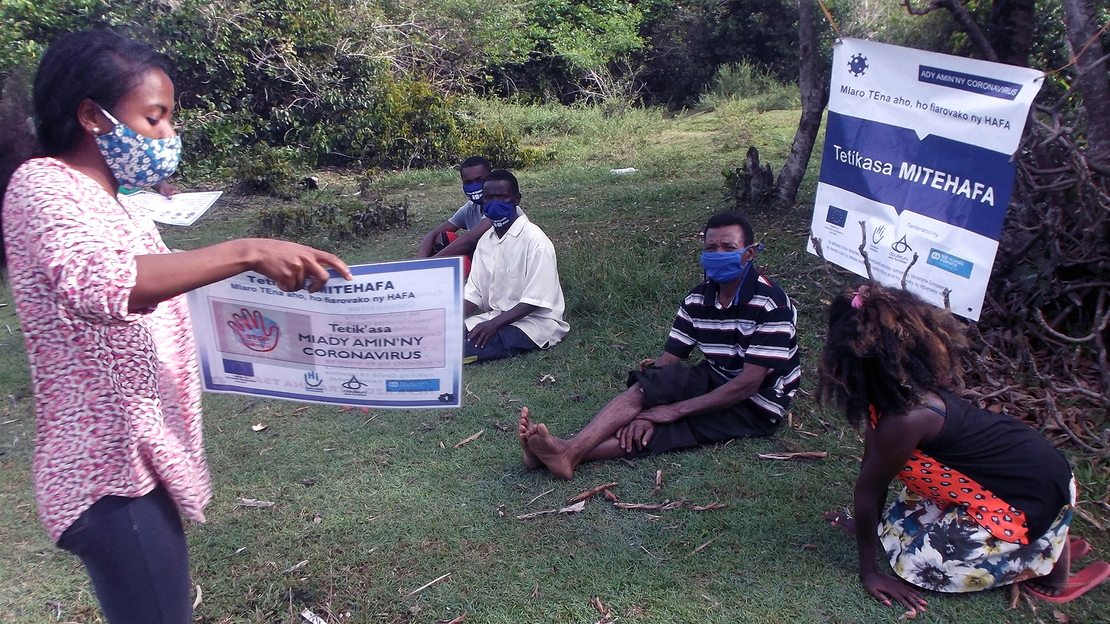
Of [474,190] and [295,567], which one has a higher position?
[474,190]

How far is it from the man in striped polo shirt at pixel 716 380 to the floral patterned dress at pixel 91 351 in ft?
6.56

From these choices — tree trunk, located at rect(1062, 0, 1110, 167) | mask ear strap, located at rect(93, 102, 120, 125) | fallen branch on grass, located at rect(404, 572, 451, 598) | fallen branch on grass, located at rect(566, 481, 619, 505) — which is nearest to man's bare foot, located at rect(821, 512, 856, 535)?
fallen branch on grass, located at rect(566, 481, 619, 505)

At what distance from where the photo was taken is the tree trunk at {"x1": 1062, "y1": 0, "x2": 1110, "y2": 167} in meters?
3.99

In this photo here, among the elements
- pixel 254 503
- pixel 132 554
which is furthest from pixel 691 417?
pixel 132 554

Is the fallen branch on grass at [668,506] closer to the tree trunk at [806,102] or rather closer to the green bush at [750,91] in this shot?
the tree trunk at [806,102]

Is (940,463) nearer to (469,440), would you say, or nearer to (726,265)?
(726,265)

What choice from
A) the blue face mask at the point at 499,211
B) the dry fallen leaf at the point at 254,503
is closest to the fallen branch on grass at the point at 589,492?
the dry fallen leaf at the point at 254,503

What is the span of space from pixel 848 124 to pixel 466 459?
250 centimetres

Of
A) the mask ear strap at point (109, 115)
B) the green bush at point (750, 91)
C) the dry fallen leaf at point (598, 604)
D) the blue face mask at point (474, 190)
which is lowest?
the green bush at point (750, 91)

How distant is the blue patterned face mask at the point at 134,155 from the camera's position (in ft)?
5.75

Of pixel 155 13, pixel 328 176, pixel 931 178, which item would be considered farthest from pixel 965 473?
pixel 155 13

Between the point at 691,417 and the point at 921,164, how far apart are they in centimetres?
154

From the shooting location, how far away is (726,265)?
3818 millimetres

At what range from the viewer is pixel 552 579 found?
314cm
